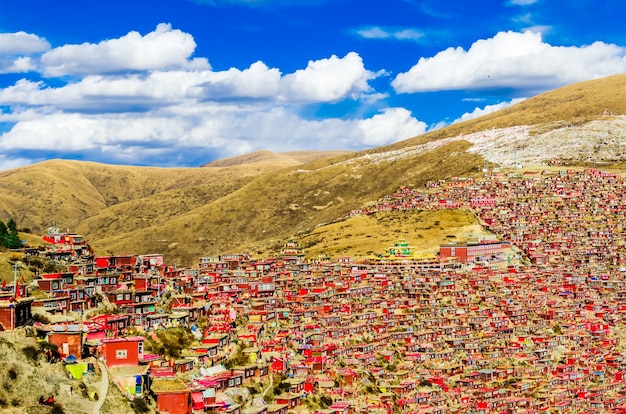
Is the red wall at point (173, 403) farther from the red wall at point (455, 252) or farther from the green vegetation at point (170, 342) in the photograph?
the red wall at point (455, 252)

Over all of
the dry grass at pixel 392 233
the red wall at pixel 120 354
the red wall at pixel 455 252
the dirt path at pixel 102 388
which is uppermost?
the dry grass at pixel 392 233

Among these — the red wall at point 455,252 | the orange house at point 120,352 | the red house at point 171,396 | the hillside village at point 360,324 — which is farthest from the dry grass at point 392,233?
the red house at point 171,396

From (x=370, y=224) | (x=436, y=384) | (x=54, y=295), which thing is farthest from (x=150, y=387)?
(x=370, y=224)

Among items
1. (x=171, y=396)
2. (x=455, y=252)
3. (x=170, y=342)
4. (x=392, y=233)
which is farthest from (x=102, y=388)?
(x=392, y=233)

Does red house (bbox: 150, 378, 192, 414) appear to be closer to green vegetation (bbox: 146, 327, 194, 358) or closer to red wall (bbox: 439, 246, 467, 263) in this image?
green vegetation (bbox: 146, 327, 194, 358)

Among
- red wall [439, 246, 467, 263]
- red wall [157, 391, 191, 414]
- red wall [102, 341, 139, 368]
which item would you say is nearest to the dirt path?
red wall [102, 341, 139, 368]

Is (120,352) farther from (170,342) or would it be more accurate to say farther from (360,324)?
(360,324)
